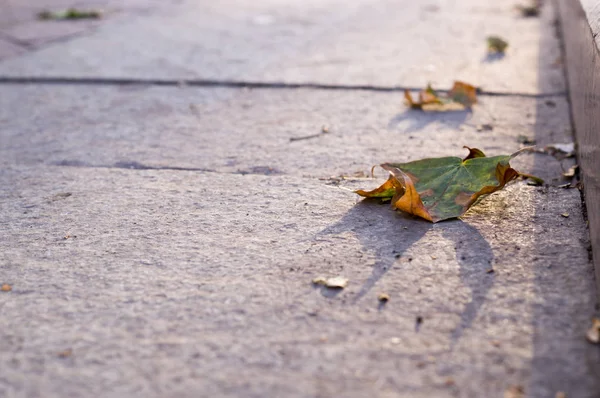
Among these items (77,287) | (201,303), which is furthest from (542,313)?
(77,287)

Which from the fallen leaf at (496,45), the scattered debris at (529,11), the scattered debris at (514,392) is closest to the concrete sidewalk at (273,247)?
the scattered debris at (514,392)

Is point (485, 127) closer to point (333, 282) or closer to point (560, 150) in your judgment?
point (560, 150)

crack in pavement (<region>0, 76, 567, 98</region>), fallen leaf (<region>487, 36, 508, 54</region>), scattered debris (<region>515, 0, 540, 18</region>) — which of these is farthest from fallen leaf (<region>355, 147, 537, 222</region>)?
scattered debris (<region>515, 0, 540, 18</region>)

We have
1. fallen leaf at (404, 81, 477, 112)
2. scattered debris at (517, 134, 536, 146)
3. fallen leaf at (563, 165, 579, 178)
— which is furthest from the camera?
fallen leaf at (404, 81, 477, 112)

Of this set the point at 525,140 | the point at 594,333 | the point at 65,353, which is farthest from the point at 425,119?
the point at 65,353

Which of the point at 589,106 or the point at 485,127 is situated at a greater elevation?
the point at 589,106

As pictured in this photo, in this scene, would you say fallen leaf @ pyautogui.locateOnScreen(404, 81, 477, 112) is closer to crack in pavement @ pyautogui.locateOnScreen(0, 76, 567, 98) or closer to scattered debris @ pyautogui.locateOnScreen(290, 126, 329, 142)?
crack in pavement @ pyautogui.locateOnScreen(0, 76, 567, 98)
